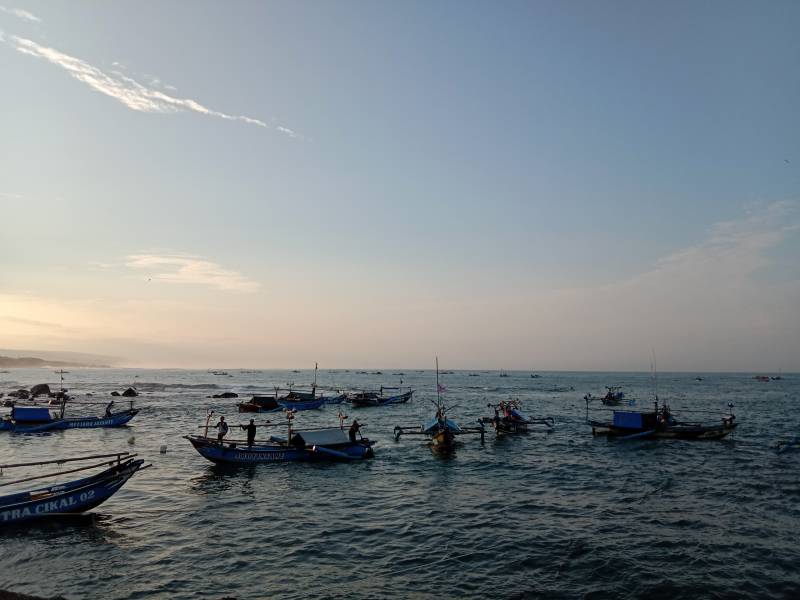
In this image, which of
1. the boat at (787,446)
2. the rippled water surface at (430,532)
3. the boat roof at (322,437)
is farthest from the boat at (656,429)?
the boat roof at (322,437)

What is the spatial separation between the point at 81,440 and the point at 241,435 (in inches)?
545

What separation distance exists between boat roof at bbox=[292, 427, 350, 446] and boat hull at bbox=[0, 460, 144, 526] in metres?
12.6

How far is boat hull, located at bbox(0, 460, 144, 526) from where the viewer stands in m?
18.6

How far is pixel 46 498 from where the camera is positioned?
1917cm

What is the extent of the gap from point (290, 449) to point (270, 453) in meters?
1.32

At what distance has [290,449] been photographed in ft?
105

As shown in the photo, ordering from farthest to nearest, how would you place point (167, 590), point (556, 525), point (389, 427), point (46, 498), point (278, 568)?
point (389, 427)
point (556, 525)
point (46, 498)
point (278, 568)
point (167, 590)

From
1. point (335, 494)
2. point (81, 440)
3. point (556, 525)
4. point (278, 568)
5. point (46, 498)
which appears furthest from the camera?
point (81, 440)

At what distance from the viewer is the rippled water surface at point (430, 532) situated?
15.0m

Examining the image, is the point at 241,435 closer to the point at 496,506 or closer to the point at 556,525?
the point at 496,506

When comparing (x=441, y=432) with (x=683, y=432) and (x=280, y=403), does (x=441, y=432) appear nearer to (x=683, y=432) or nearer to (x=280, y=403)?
(x=683, y=432)

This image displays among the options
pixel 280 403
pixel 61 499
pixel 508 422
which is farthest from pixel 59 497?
pixel 280 403

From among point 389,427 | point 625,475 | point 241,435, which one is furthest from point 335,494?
point 389,427

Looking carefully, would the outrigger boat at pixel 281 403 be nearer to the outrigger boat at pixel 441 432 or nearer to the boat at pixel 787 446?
the outrigger boat at pixel 441 432
